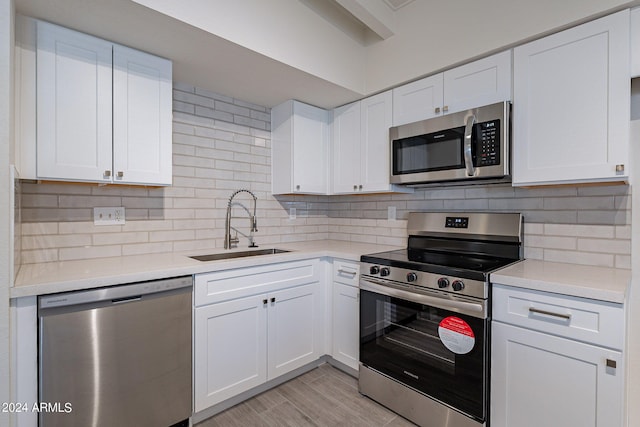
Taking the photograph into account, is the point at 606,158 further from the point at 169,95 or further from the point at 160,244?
the point at 160,244

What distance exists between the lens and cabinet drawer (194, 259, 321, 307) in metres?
1.82

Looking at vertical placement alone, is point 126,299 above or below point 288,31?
below

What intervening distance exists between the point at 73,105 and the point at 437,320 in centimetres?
228

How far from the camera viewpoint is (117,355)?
1.52 m

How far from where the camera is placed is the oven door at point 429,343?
5.22 ft

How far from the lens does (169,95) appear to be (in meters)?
1.95

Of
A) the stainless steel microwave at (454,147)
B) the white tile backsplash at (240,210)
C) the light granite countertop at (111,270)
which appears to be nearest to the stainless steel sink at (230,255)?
the light granite countertop at (111,270)

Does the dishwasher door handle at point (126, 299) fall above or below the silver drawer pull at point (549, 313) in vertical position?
above

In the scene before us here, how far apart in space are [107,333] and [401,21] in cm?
271

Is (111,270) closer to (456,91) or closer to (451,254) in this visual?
(451,254)

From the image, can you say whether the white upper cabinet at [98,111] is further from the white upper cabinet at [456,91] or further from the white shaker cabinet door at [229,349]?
the white upper cabinet at [456,91]

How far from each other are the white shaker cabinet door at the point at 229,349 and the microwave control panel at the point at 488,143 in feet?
5.47

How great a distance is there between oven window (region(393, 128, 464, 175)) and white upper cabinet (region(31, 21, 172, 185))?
63.6 inches

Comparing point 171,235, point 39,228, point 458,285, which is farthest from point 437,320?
point 39,228
